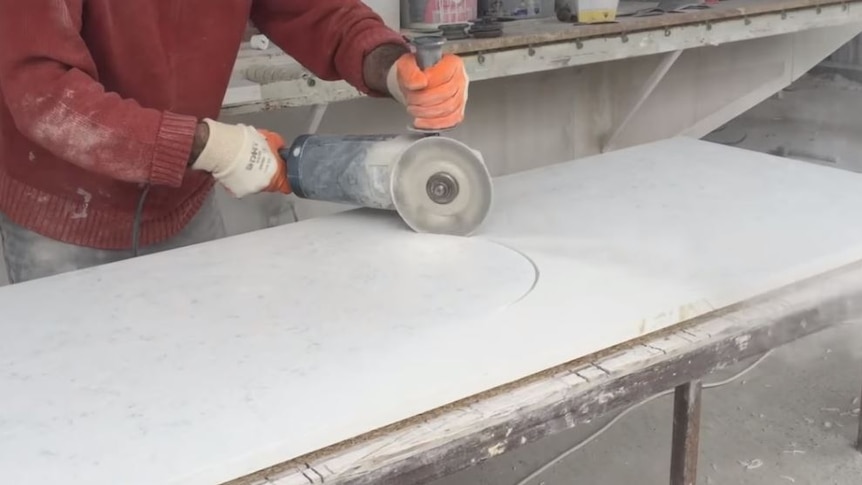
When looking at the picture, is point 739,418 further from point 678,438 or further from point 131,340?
point 131,340

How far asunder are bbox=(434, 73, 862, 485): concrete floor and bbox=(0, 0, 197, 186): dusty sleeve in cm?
117

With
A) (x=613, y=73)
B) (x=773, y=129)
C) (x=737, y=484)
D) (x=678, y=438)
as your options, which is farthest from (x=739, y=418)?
(x=773, y=129)

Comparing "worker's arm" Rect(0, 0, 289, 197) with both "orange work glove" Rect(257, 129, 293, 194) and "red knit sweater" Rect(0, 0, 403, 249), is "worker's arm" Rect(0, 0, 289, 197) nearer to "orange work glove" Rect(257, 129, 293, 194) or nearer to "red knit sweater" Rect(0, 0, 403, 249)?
"red knit sweater" Rect(0, 0, 403, 249)

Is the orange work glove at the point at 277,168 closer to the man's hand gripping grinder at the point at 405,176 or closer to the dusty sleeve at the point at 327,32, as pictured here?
the man's hand gripping grinder at the point at 405,176

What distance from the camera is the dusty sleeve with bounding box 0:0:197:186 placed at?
1.30m

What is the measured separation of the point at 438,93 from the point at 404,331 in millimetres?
540

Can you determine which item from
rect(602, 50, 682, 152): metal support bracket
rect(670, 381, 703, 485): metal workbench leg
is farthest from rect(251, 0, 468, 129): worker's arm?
rect(602, 50, 682, 152): metal support bracket

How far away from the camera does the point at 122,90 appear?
4.96 feet

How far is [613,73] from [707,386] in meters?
1.33

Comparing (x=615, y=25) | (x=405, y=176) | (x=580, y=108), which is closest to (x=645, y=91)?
(x=580, y=108)

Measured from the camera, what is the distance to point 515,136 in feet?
10.2

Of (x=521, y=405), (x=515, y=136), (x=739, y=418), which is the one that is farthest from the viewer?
(x=515, y=136)

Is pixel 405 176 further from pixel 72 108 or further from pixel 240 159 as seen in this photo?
pixel 72 108

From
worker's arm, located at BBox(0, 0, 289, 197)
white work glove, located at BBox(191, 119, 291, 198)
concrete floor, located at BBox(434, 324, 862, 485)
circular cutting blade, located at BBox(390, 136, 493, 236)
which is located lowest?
concrete floor, located at BBox(434, 324, 862, 485)
